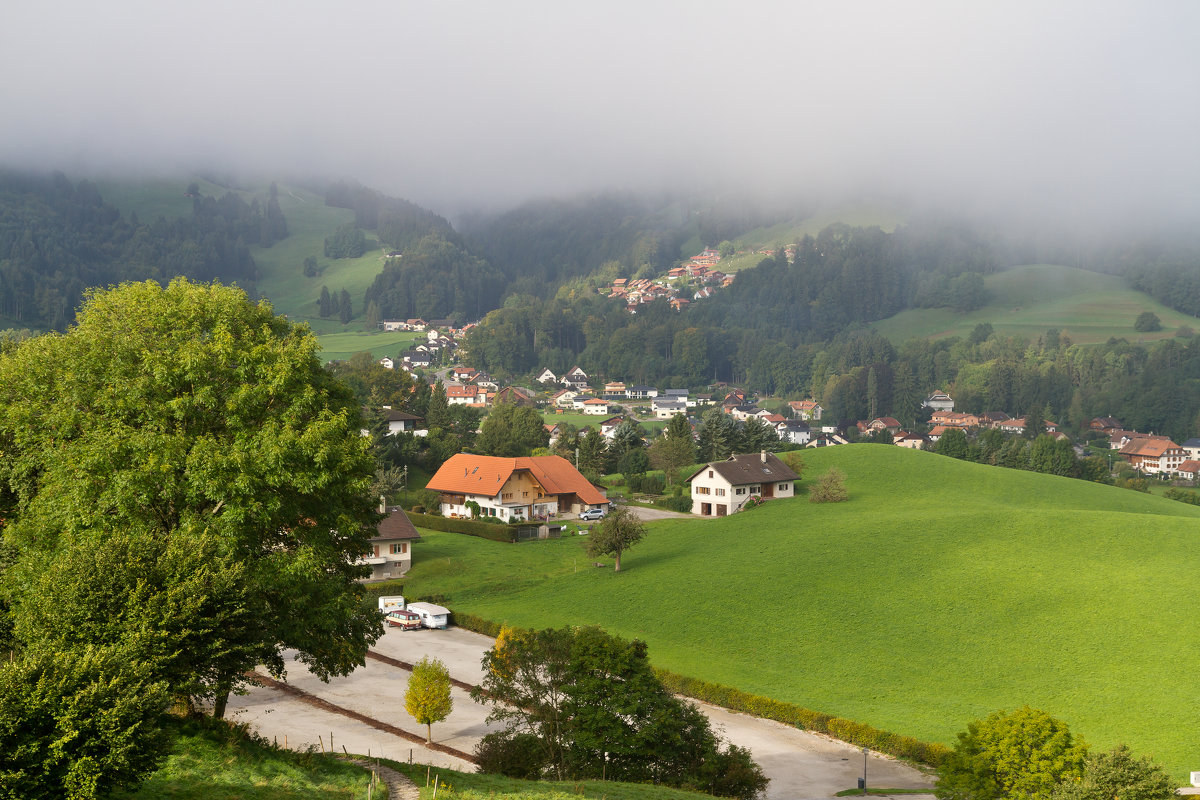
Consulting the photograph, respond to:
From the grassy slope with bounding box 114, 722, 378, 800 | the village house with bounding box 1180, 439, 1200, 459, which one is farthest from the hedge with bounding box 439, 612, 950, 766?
the village house with bounding box 1180, 439, 1200, 459

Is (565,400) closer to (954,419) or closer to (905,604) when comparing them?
(954,419)

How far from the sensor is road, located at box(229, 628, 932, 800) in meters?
27.8

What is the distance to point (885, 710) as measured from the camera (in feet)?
107

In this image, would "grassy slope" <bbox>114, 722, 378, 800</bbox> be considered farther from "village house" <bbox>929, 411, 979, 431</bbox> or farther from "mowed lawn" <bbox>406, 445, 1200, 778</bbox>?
"village house" <bbox>929, 411, 979, 431</bbox>

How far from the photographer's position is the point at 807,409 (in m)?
178

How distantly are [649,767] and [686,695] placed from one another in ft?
38.0

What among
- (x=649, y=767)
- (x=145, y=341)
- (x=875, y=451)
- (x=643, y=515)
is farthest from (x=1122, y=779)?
(x=875, y=451)

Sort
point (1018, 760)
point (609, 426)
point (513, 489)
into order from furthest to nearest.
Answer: point (609, 426), point (513, 489), point (1018, 760)

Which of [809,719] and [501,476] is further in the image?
[501,476]

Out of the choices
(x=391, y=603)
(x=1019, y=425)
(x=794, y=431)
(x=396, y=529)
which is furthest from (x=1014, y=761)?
(x=1019, y=425)

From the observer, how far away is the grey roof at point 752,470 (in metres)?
66.8

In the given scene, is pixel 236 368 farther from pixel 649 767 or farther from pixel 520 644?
pixel 649 767

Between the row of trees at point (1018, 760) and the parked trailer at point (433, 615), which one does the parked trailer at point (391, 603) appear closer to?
the parked trailer at point (433, 615)

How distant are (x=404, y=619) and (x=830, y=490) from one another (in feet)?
107
